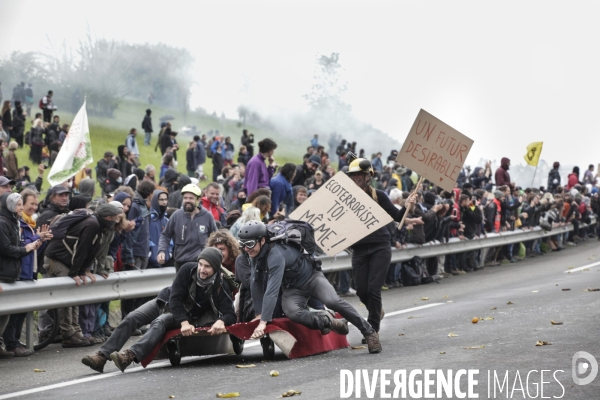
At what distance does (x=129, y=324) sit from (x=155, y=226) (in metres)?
5.31

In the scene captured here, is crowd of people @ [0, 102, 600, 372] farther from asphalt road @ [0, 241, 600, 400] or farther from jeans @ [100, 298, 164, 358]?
asphalt road @ [0, 241, 600, 400]

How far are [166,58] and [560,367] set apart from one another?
143 ft

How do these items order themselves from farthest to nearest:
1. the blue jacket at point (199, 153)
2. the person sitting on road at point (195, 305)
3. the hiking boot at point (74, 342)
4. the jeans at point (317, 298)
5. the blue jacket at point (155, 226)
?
the blue jacket at point (199, 153), the blue jacket at point (155, 226), the hiking boot at point (74, 342), the jeans at point (317, 298), the person sitting on road at point (195, 305)

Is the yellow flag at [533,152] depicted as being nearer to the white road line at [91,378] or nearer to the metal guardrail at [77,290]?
the metal guardrail at [77,290]

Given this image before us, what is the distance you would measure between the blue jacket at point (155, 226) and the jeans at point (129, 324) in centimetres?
462

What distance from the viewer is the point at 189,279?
436 inches

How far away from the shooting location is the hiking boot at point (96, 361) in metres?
10.4

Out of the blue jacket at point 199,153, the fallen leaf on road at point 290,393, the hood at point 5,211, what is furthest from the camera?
the blue jacket at point 199,153

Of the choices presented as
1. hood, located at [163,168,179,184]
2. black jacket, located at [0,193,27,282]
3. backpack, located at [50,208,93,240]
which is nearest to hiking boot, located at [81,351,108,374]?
black jacket, located at [0,193,27,282]

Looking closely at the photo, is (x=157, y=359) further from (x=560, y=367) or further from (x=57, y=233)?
(x=560, y=367)

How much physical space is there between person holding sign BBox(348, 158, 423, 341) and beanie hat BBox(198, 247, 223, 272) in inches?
86.5

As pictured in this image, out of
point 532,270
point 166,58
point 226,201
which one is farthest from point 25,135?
point 166,58

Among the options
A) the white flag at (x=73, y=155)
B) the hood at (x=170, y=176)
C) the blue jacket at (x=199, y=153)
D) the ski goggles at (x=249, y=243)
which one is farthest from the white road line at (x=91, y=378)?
the blue jacket at (x=199, y=153)

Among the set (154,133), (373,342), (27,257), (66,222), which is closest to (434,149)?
(373,342)
